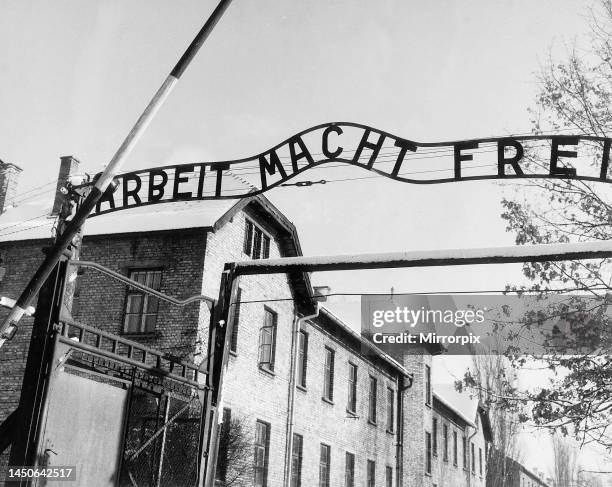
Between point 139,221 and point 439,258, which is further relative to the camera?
point 139,221

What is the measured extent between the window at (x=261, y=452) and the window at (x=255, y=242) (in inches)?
172

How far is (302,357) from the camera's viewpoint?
21.2 metres

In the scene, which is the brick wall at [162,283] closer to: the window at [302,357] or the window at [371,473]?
the window at [302,357]

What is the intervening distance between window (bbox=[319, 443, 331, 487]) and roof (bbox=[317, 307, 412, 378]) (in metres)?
3.77

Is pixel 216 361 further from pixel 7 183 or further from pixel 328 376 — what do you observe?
pixel 7 183

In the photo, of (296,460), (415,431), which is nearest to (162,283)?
(296,460)

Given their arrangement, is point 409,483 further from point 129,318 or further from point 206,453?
point 206,453

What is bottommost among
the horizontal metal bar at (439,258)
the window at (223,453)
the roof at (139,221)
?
the window at (223,453)

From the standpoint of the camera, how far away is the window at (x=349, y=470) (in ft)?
78.0

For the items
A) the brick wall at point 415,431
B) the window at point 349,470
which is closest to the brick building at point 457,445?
the brick wall at point 415,431

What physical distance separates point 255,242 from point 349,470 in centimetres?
972

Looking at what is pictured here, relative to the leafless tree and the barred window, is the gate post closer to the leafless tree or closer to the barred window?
the barred window

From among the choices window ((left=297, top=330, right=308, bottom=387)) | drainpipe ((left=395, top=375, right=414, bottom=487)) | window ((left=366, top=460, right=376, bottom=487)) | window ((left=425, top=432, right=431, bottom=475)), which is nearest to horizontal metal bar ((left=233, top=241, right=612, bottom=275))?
window ((left=297, top=330, right=308, bottom=387))

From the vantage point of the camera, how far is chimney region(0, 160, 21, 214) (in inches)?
847
